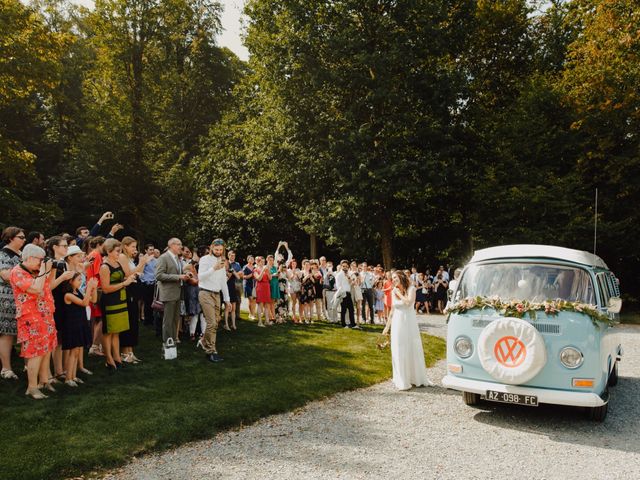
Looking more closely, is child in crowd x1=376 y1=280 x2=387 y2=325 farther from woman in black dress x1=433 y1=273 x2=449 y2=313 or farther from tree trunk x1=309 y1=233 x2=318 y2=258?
tree trunk x1=309 y1=233 x2=318 y2=258

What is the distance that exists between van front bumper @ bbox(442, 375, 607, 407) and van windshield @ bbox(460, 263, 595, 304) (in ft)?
4.51

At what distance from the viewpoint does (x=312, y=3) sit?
85.6 feet

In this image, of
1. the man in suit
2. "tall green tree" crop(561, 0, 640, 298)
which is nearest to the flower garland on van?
the man in suit

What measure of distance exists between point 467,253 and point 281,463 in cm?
2672

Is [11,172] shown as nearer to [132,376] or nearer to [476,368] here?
[132,376]

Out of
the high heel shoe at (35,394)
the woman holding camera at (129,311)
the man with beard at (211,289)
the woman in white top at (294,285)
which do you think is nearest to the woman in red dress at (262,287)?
the woman in white top at (294,285)

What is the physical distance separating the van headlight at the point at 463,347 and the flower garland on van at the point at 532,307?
0.47 m

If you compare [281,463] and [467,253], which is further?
[467,253]

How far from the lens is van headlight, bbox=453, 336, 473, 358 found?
8.01 meters

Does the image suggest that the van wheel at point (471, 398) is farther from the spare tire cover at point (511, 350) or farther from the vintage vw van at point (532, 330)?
the spare tire cover at point (511, 350)

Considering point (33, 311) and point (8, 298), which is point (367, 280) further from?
point (33, 311)

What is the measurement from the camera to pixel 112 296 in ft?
32.0

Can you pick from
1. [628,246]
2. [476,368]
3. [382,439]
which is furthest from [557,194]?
[382,439]

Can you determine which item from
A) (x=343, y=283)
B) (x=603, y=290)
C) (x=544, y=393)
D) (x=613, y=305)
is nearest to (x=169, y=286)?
(x=544, y=393)
